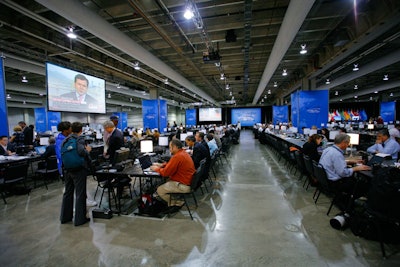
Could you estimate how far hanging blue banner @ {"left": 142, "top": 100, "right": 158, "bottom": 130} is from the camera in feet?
42.1

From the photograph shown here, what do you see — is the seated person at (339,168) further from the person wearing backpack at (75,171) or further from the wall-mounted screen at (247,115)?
the wall-mounted screen at (247,115)

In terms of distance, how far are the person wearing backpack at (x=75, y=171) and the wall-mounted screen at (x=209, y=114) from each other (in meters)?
21.0

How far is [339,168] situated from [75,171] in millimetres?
4117

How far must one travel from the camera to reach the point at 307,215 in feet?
10.9

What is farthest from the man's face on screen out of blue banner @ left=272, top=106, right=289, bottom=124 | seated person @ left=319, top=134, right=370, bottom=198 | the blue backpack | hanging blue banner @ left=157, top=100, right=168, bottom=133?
blue banner @ left=272, top=106, right=289, bottom=124

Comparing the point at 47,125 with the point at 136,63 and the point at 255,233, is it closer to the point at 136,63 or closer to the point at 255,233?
the point at 136,63

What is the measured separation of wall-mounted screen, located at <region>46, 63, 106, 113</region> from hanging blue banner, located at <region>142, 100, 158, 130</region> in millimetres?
5183

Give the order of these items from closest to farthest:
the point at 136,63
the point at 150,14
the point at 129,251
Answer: the point at 129,251 → the point at 150,14 → the point at 136,63

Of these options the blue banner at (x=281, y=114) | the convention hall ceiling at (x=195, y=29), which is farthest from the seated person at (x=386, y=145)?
the blue banner at (x=281, y=114)

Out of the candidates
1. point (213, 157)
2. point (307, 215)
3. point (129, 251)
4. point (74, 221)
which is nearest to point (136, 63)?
point (213, 157)

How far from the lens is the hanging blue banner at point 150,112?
12.8 metres

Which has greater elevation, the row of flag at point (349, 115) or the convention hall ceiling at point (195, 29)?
the convention hall ceiling at point (195, 29)

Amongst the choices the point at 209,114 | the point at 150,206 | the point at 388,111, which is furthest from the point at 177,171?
the point at 388,111

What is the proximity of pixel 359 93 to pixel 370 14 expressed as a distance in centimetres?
1838
